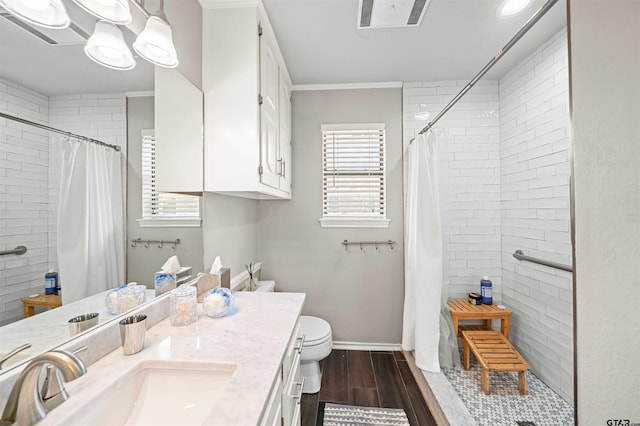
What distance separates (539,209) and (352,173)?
145cm

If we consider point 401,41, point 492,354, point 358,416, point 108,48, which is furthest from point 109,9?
point 492,354

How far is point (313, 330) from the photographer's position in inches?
77.5

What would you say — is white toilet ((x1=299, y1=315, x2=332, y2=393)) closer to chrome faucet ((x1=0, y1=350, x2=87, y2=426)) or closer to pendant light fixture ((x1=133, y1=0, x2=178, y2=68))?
chrome faucet ((x1=0, y1=350, x2=87, y2=426))

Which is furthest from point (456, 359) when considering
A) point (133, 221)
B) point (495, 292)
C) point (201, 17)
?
point (201, 17)

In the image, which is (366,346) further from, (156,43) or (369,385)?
(156,43)

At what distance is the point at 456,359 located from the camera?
203cm

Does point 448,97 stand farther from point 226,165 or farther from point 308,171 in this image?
point 226,165

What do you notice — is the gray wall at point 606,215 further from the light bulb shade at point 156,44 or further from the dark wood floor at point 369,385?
the light bulb shade at point 156,44

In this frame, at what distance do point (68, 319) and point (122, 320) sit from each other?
15 cm

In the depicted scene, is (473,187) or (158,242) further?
(473,187)

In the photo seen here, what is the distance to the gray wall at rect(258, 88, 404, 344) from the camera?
243 cm

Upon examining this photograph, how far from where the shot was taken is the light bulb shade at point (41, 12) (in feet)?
2.02

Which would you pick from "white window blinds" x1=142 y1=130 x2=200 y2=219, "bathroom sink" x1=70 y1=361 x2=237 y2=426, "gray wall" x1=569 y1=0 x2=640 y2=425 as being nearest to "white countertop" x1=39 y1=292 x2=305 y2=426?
"bathroom sink" x1=70 y1=361 x2=237 y2=426

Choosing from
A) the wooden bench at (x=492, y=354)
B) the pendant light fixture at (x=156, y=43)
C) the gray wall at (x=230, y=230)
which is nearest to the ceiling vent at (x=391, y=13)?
the pendant light fixture at (x=156, y=43)
